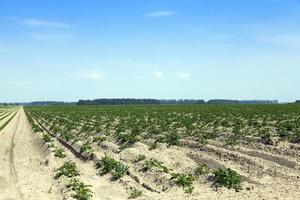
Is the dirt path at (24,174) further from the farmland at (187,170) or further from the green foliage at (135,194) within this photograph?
the green foliage at (135,194)

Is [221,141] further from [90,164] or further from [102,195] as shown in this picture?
[102,195]

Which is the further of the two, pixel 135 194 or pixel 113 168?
pixel 113 168

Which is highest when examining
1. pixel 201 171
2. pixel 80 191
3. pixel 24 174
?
pixel 201 171

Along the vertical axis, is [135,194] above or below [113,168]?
below

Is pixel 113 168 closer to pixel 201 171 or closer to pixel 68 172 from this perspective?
pixel 68 172

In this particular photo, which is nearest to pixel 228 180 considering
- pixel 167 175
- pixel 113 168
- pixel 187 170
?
pixel 167 175

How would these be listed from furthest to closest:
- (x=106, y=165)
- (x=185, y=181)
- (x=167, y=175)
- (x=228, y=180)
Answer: (x=106, y=165), (x=167, y=175), (x=185, y=181), (x=228, y=180)

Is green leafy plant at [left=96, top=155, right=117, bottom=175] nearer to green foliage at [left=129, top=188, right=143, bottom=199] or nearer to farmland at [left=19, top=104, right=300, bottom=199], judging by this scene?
farmland at [left=19, top=104, right=300, bottom=199]

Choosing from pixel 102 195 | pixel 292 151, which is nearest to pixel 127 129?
pixel 292 151

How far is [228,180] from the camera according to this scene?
11.2 m

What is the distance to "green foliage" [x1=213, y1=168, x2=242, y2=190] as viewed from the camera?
11016 mm

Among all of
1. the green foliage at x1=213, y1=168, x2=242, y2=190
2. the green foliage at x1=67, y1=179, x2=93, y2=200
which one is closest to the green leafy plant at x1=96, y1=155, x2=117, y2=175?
the green foliage at x1=67, y1=179, x2=93, y2=200

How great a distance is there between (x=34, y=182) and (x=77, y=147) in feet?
28.1

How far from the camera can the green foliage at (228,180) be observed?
434 inches
